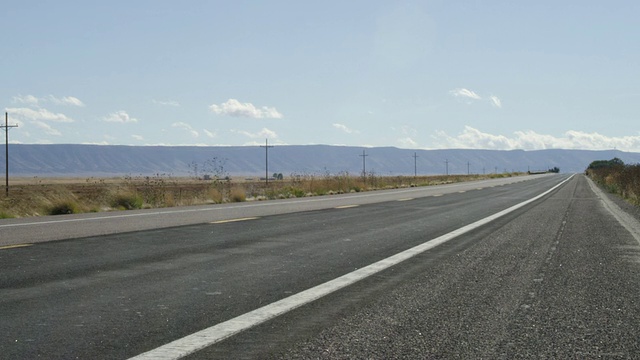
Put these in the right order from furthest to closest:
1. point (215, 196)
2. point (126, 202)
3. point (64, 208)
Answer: point (215, 196)
point (126, 202)
point (64, 208)

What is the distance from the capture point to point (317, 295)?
20.5 ft

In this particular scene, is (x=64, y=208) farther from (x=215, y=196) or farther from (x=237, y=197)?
(x=237, y=197)

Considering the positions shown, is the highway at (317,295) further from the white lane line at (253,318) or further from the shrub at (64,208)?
the shrub at (64,208)

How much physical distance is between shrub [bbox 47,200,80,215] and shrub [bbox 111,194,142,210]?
8.56 ft

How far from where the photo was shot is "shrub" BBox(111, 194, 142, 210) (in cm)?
2330

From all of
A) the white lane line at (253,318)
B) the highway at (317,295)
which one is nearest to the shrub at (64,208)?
the highway at (317,295)

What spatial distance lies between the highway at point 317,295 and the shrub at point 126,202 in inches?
432

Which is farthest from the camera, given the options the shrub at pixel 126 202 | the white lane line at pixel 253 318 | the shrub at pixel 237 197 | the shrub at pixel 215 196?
the shrub at pixel 237 197

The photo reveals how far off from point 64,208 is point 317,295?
16.2 meters

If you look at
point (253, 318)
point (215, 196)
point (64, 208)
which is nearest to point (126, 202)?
point (64, 208)

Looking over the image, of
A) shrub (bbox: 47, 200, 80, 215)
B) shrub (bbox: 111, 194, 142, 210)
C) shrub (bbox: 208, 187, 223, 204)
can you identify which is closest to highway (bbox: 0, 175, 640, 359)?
shrub (bbox: 47, 200, 80, 215)

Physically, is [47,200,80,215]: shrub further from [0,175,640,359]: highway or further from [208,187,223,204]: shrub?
[0,175,640,359]: highway

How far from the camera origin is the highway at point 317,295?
4.50 m

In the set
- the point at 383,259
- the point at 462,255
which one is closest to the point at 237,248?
the point at 383,259
